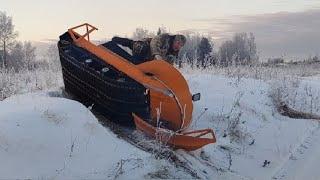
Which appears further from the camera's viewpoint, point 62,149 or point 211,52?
point 211,52

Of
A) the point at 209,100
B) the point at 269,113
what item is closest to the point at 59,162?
the point at 209,100

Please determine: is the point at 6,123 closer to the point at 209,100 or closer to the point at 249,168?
the point at 249,168

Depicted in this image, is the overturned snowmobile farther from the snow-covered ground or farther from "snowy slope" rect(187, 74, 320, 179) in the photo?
"snowy slope" rect(187, 74, 320, 179)

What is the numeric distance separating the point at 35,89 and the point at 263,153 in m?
4.73

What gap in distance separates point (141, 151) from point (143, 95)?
1.54 meters

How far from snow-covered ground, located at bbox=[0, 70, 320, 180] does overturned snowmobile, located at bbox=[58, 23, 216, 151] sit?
0.45 meters

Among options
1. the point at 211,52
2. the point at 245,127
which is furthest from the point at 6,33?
the point at 245,127

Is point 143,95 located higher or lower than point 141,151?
higher

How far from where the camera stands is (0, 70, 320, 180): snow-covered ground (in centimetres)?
655

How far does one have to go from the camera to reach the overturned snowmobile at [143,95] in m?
8.45

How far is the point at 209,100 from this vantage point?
40.5ft

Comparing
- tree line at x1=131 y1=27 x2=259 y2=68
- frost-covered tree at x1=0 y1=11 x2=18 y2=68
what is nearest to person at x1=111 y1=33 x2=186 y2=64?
tree line at x1=131 y1=27 x2=259 y2=68

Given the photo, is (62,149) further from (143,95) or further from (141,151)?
(143,95)

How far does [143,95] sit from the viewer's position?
8.91m
